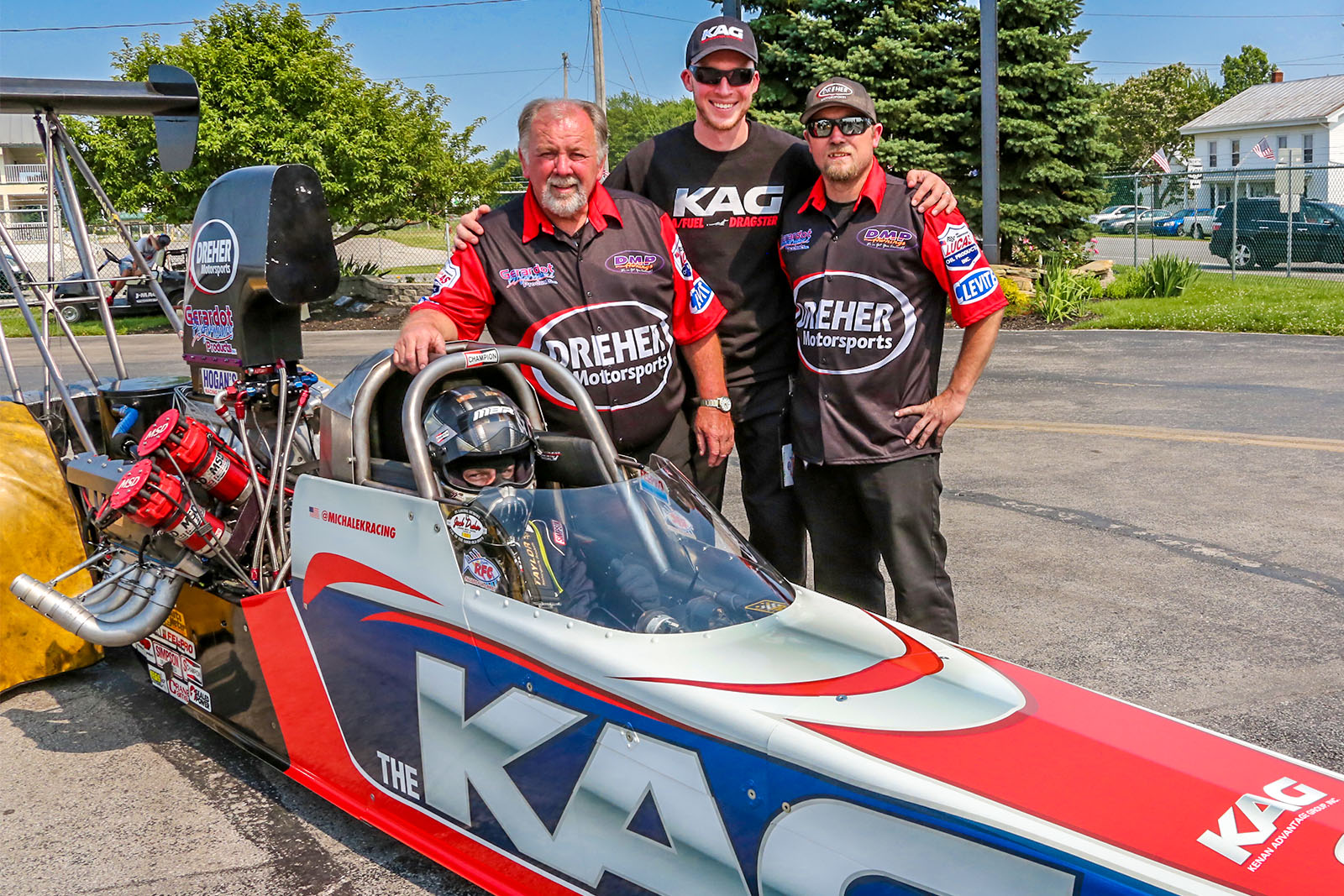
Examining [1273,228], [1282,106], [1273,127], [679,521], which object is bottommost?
[679,521]

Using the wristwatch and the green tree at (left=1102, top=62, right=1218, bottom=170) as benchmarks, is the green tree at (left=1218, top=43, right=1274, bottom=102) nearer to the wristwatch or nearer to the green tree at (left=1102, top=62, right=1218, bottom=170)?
the green tree at (left=1102, top=62, right=1218, bottom=170)

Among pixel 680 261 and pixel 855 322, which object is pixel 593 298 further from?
pixel 855 322

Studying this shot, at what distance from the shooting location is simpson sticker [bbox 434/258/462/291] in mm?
3975

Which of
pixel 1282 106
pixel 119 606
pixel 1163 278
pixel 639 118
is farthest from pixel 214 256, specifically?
pixel 639 118

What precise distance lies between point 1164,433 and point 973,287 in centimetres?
543

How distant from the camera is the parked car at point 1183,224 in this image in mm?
38625

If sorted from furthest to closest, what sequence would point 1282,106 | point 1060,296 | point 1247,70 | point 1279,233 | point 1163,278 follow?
point 1247,70
point 1282,106
point 1279,233
point 1163,278
point 1060,296

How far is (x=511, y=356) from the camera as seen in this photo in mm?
3420

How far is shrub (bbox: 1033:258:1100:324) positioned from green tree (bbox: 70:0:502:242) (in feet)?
36.8

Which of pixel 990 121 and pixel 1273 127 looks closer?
pixel 990 121

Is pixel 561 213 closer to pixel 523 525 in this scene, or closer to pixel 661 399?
pixel 661 399

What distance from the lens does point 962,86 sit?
17641mm

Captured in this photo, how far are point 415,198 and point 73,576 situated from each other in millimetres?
17995

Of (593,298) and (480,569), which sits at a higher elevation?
(593,298)
